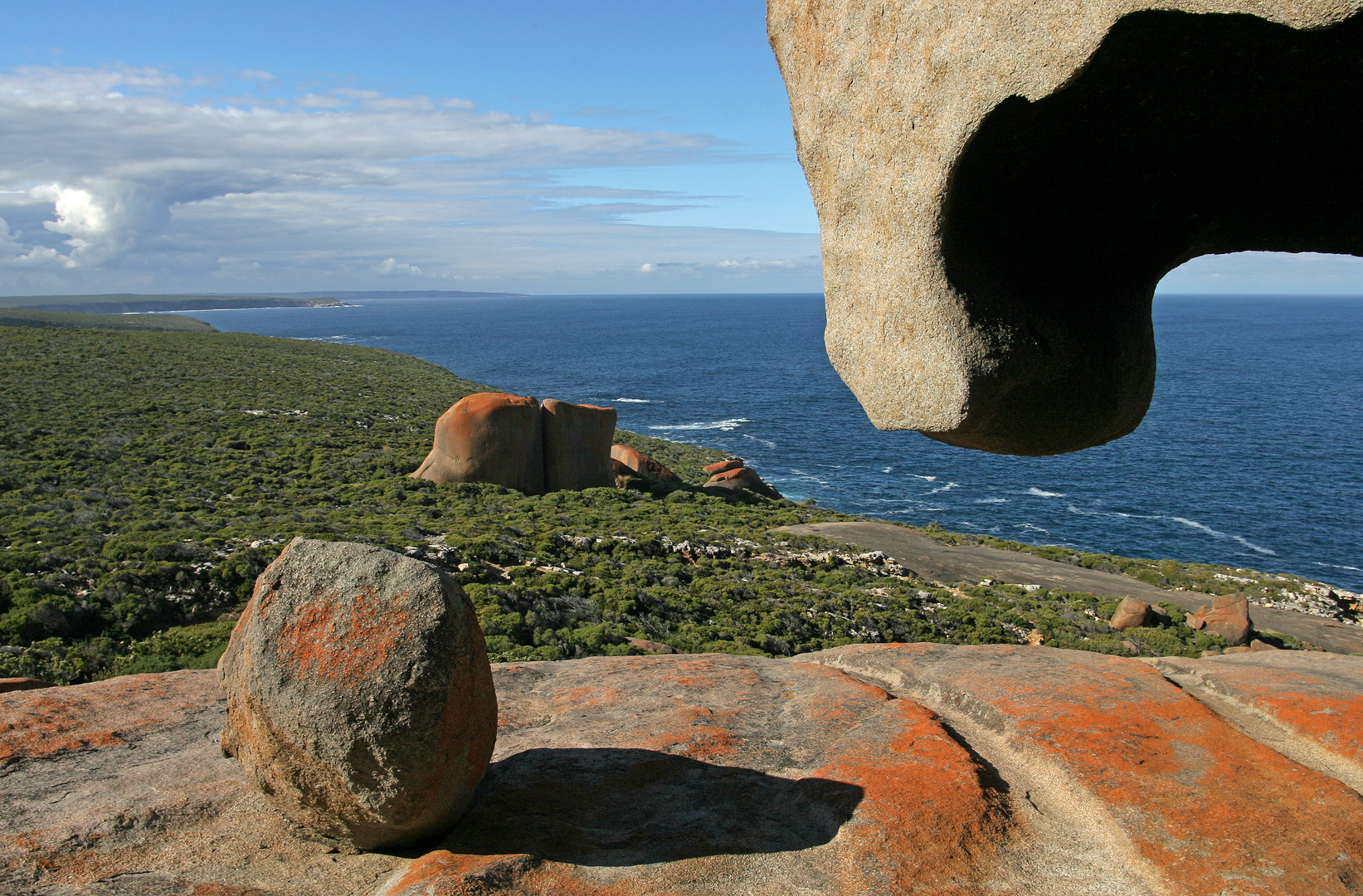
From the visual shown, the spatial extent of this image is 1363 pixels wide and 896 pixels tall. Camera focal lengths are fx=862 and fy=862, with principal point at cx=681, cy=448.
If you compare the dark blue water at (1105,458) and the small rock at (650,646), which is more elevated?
the small rock at (650,646)

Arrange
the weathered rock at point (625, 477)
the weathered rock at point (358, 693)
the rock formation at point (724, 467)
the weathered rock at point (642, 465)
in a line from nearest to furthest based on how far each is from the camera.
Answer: the weathered rock at point (358, 693) < the weathered rock at point (625, 477) < the weathered rock at point (642, 465) < the rock formation at point (724, 467)

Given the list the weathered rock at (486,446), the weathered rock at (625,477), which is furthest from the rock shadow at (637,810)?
the weathered rock at (625,477)

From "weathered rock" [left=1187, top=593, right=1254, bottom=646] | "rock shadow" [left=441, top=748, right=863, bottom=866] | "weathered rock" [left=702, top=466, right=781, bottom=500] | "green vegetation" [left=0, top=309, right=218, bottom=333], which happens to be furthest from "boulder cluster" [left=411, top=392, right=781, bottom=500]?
"green vegetation" [left=0, top=309, right=218, bottom=333]

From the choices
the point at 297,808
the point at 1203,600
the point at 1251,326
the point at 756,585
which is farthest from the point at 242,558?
the point at 1251,326

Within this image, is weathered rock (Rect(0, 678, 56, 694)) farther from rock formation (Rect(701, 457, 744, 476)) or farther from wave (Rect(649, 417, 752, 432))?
wave (Rect(649, 417, 752, 432))

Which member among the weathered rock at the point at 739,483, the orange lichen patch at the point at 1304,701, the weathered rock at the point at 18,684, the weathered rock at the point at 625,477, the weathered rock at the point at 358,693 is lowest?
the weathered rock at the point at 739,483

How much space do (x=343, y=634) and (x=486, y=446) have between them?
2451cm

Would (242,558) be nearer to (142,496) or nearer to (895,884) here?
(142,496)

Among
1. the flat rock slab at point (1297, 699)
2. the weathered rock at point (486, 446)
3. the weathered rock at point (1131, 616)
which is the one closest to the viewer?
the flat rock slab at point (1297, 699)

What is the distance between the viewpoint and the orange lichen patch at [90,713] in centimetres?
600

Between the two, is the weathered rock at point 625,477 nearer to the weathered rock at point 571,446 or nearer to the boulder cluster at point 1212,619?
the weathered rock at point 571,446

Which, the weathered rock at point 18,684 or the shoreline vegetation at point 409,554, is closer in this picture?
the weathered rock at point 18,684

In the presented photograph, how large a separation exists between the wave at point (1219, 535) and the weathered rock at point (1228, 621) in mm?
17146

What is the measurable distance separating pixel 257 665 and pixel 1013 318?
4664 millimetres
